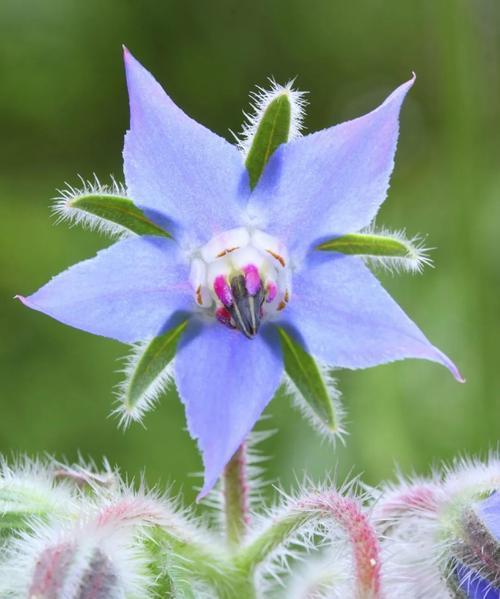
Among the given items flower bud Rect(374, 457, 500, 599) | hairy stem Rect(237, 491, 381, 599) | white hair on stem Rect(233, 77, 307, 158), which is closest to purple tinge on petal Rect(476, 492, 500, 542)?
flower bud Rect(374, 457, 500, 599)

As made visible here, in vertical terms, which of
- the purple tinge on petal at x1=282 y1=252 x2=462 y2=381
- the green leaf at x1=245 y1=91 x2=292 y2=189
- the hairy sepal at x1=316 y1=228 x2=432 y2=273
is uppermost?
the green leaf at x1=245 y1=91 x2=292 y2=189

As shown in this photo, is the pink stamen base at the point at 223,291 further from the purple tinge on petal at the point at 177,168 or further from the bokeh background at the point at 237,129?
the bokeh background at the point at 237,129

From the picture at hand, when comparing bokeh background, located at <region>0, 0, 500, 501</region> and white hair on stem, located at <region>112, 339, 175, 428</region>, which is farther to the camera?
bokeh background, located at <region>0, 0, 500, 501</region>

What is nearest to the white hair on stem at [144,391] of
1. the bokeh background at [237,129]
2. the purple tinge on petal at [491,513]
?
the purple tinge on petal at [491,513]

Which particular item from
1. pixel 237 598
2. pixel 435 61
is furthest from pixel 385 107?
pixel 435 61

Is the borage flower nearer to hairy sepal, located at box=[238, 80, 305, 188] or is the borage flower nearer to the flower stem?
hairy sepal, located at box=[238, 80, 305, 188]

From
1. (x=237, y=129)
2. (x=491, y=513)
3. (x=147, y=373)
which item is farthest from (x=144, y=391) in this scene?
(x=237, y=129)

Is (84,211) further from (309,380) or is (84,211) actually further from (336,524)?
(336,524)
